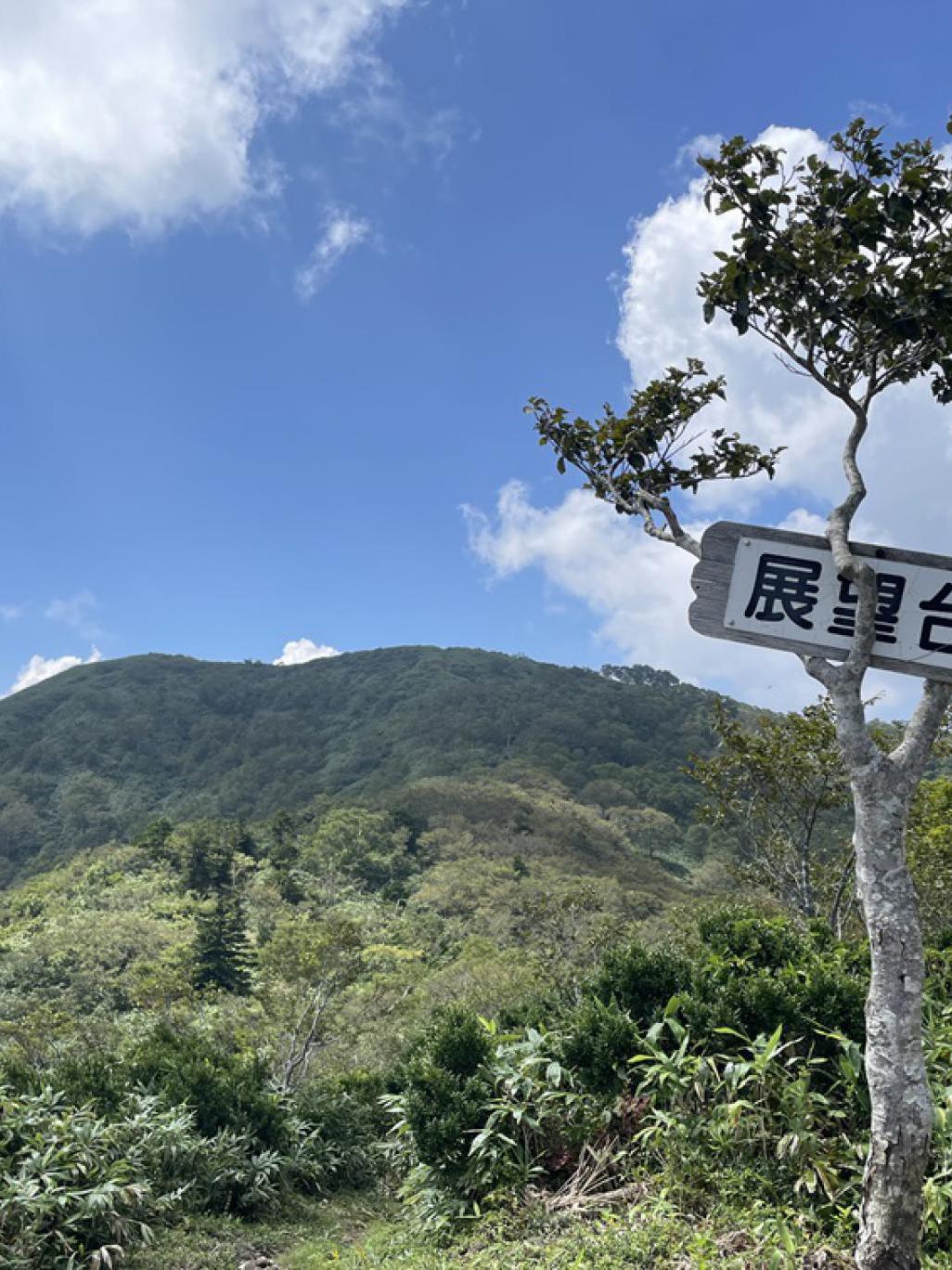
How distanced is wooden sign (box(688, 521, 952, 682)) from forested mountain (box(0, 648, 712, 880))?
53.9 metres

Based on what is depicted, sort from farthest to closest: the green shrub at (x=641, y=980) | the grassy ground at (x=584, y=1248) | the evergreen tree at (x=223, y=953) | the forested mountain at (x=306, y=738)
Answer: the forested mountain at (x=306, y=738) → the evergreen tree at (x=223, y=953) → the green shrub at (x=641, y=980) → the grassy ground at (x=584, y=1248)

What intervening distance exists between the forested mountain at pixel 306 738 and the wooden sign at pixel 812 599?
53892 mm

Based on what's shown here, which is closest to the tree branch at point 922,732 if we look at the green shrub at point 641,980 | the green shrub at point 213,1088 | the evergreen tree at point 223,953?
the green shrub at point 641,980

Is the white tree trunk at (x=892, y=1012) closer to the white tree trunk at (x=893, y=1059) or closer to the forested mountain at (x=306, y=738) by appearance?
the white tree trunk at (x=893, y=1059)

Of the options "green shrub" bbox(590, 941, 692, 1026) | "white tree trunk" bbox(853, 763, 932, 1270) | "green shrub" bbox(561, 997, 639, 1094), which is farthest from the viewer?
"green shrub" bbox(590, 941, 692, 1026)

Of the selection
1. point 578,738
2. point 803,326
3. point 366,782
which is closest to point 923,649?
point 803,326

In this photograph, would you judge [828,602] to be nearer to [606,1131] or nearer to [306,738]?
[606,1131]

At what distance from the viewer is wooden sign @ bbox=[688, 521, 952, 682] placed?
250cm

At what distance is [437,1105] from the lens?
4.39 m

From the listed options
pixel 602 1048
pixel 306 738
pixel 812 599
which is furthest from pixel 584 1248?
pixel 306 738

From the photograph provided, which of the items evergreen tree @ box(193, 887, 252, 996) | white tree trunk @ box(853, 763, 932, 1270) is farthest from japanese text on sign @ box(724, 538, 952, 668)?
evergreen tree @ box(193, 887, 252, 996)

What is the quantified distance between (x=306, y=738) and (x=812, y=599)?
3360 inches

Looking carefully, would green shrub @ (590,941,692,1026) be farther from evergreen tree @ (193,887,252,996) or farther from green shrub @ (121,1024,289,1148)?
evergreen tree @ (193,887,252,996)

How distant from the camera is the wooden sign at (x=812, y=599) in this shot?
98.5 inches
